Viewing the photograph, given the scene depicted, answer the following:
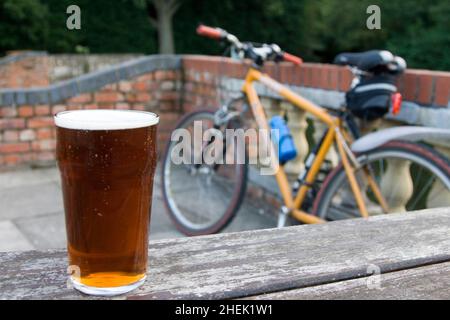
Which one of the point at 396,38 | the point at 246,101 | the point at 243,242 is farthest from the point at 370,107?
the point at 396,38

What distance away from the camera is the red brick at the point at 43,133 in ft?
14.9

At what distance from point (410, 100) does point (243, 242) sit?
Result: 63.9 inches

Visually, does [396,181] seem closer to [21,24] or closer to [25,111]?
[25,111]

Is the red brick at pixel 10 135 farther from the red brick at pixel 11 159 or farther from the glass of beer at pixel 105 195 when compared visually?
the glass of beer at pixel 105 195

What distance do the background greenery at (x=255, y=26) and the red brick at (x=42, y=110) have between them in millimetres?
10477

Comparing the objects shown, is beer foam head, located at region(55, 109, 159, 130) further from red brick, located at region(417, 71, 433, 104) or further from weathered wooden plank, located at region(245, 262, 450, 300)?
red brick, located at region(417, 71, 433, 104)

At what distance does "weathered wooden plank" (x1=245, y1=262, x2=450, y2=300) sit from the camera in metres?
0.73

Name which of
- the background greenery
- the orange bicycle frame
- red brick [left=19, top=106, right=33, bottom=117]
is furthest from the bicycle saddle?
the background greenery

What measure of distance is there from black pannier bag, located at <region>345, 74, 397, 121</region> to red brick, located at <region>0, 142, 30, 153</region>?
296 cm

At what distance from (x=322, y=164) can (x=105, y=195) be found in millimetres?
2175

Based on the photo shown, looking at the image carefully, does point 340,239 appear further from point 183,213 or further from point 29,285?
point 183,213

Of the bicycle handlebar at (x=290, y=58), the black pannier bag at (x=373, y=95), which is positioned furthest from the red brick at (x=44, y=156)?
the black pannier bag at (x=373, y=95)

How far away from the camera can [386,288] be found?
76cm

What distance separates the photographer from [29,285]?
0.75m
